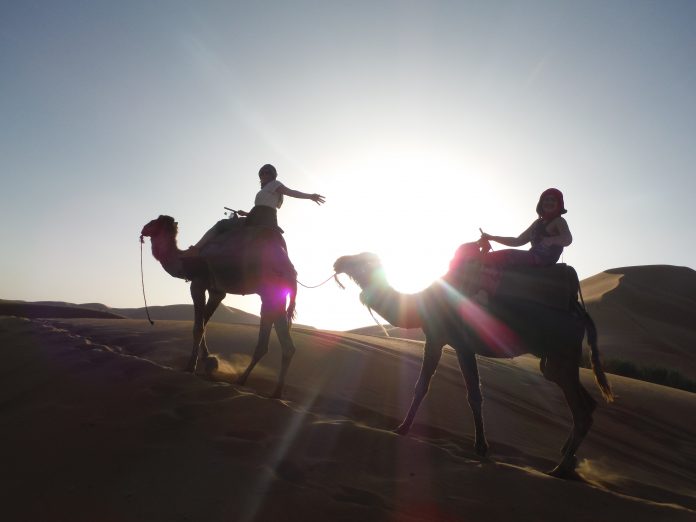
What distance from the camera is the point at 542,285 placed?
486cm

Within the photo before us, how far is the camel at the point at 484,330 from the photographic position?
4.73 m

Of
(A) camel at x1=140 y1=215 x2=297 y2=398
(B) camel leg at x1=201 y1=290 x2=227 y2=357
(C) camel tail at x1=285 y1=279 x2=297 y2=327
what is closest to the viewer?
(A) camel at x1=140 y1=215 x2=297 y2=398

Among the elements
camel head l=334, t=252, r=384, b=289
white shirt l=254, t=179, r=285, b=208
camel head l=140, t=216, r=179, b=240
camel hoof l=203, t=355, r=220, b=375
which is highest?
white shirt l=254, t=179, r=285, b=208

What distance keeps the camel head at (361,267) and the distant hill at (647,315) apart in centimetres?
1729

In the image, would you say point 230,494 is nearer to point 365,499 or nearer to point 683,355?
point 365,499

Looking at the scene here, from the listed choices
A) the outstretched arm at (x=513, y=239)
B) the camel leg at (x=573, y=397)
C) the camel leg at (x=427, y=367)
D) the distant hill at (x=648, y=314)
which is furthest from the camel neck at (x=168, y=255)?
the distant hill at (x=648, y=314)

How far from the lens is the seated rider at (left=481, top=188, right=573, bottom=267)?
5020 mm

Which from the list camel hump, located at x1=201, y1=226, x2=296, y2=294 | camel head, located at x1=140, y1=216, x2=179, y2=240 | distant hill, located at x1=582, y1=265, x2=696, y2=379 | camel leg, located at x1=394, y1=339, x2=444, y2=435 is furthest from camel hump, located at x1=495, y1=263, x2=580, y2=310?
distant hill, located at x1=582, y1=265, x2=696, y2=379

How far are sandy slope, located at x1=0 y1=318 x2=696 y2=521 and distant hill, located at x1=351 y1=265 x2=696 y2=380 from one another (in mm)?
14950

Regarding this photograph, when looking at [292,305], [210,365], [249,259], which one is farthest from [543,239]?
[210,365]

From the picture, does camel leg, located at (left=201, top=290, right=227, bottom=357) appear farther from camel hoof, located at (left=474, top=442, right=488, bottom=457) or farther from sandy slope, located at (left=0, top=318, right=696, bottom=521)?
camel hoof, located at (left=474, top=442, right=488, bottom=457)

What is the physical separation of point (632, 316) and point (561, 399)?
24.8 meters

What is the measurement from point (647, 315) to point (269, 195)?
31.6 m

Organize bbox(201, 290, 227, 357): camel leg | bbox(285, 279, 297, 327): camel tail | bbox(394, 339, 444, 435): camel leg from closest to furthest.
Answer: bbox(394, 339, 444, 435): camel leg < bbox(285, 279, 297, 327): camel tail < bbox(201, 290, 227, 357): camel leg
